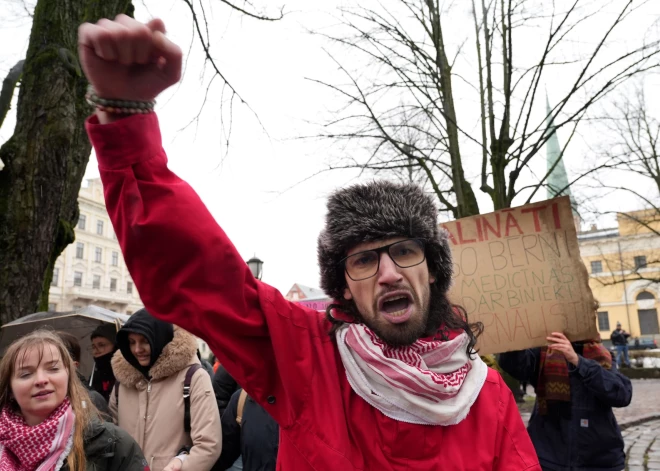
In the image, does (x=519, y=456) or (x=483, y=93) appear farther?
(x=483, y=93)

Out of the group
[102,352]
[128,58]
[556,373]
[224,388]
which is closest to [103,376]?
[102,352]

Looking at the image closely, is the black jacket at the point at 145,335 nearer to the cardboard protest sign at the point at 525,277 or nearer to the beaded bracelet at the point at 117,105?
the cardboard protest sign at the point at 525,277

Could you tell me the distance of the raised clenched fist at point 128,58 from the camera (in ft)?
3.83

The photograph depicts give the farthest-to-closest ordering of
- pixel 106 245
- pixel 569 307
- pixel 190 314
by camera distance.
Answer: pixel 106 245 < pixel 569 307 < pixel 190 314

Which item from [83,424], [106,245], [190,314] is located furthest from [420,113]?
[106,245]

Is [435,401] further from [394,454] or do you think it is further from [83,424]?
[83,424]

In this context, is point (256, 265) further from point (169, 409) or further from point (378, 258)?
point (378, 258)

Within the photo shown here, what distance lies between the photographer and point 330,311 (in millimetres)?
1947

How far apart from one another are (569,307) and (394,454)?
2.64 meters

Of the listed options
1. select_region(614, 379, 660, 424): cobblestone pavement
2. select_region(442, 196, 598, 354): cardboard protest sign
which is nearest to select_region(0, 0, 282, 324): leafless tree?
select_region(442, 196, 598, 354): cardboard protest sign

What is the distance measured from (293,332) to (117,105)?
789mm

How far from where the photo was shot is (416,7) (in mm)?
10344

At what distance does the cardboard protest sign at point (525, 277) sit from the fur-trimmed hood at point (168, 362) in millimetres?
1975

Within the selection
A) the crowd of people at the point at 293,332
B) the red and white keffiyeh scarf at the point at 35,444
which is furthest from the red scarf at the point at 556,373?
the red and white keffiyeh scarf at the point at 35,444
